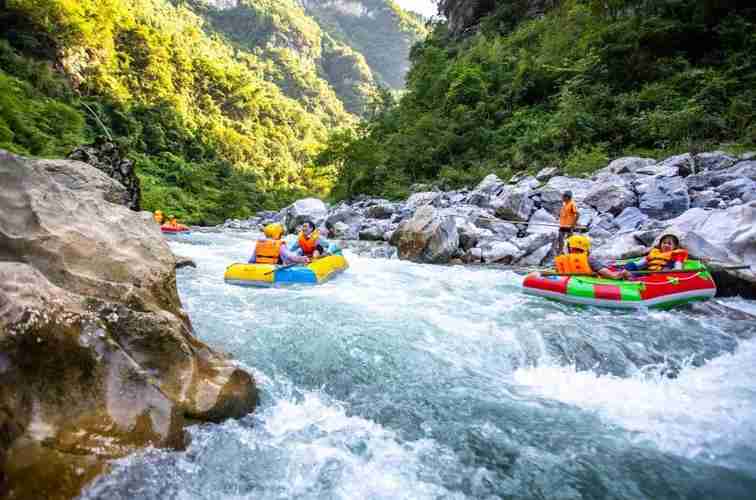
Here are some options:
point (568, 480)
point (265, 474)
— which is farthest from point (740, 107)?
point (265, 474)

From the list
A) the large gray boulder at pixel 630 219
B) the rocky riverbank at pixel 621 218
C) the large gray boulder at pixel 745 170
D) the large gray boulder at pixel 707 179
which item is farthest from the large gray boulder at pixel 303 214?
the large gray boulder at pixel 745 170

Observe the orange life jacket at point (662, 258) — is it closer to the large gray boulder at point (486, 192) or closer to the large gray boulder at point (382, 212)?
the large gray boulder at point (486, 192)

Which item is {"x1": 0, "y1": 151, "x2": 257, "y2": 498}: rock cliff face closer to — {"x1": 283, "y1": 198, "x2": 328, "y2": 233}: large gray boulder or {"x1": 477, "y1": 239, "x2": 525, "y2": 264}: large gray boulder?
{"x1": 477, "y1": 239, "x2": 525, "y2": 264}: large gray boulder

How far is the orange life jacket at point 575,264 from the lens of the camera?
20.7 feet

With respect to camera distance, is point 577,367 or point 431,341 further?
point 431,341

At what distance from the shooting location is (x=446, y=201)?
44.9ft

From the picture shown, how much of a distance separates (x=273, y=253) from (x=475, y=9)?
27.5m

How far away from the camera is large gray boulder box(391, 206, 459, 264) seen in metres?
9.20

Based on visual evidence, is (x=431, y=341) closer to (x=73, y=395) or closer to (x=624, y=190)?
(x=73, y=395)

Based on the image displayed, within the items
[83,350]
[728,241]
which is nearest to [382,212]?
[728,241]

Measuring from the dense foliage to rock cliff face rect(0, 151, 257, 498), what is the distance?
12.2 m

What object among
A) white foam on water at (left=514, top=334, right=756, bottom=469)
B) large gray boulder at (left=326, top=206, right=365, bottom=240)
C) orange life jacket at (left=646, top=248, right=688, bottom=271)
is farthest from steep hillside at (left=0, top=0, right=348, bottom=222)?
orange life jacket at (left=646, top=248, right=688, bottom=271)

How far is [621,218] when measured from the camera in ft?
28.9

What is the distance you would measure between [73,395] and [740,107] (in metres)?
14.7
